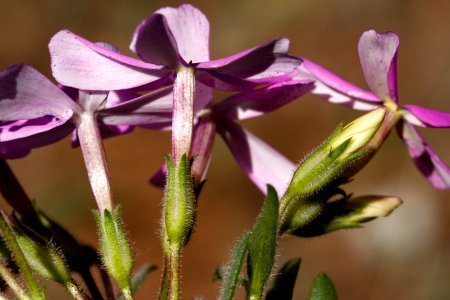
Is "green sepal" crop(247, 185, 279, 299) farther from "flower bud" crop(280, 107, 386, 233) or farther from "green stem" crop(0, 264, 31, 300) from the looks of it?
"green stem" crop(0, 264, 31, 300)

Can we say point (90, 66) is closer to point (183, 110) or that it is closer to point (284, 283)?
point (183, 110)

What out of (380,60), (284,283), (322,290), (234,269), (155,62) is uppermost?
(380,60)

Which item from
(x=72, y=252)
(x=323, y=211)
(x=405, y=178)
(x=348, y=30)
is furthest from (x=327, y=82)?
(x=348, y=30)

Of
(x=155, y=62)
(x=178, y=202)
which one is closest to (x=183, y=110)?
(x=155, y=62)

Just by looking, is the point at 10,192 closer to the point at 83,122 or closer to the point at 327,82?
the point at 83,122

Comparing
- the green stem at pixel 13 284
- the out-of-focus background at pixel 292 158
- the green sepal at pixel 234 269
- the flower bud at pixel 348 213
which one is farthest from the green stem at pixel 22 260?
the out-of-focus background at pixel 292 158
